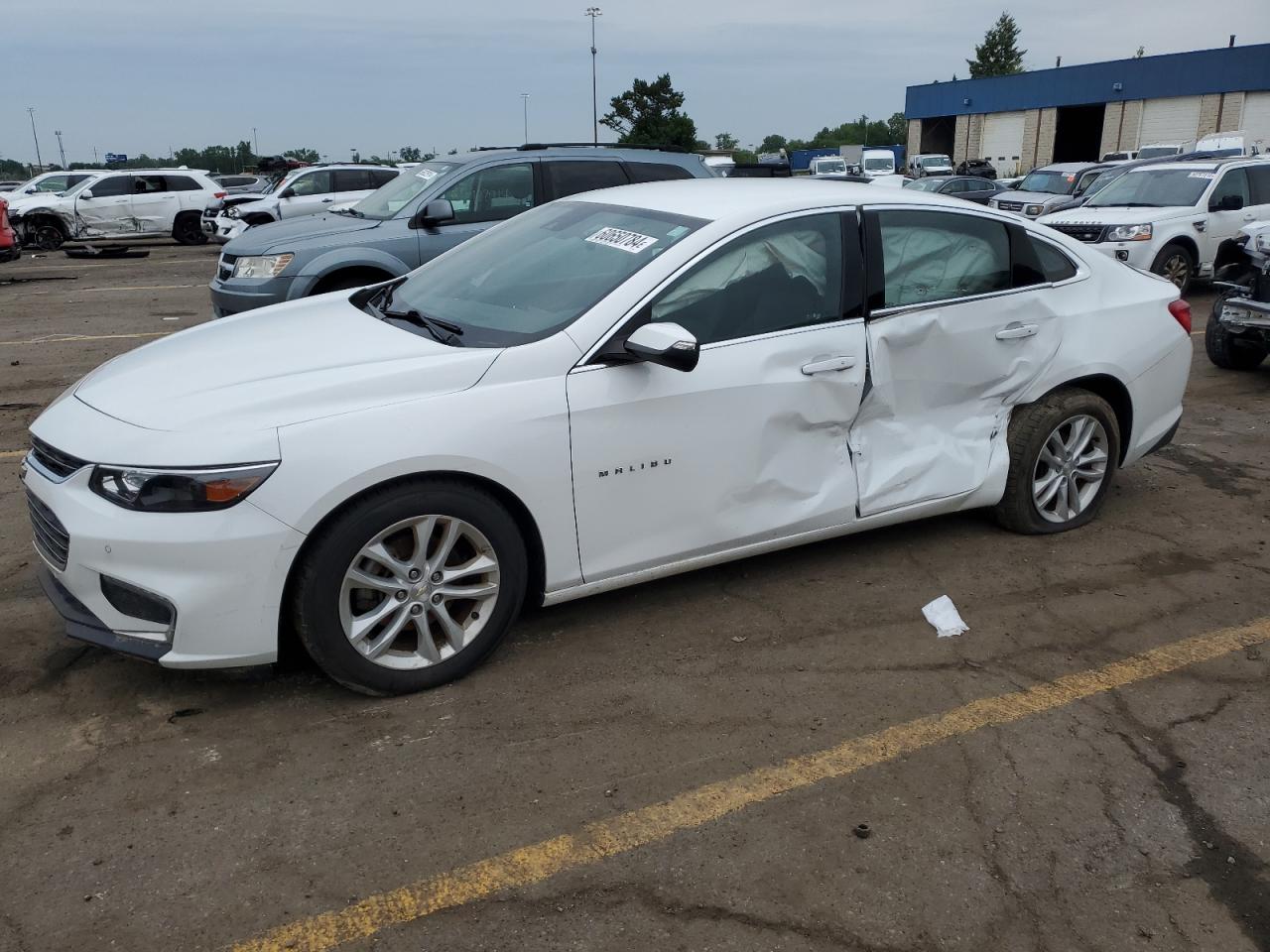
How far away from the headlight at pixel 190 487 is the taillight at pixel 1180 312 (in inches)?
168

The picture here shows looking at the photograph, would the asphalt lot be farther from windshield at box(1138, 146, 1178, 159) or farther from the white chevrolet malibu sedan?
windshield at box(1138, 146, 1178, 159)

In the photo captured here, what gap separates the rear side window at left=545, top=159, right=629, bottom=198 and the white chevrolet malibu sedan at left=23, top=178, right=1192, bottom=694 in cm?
409

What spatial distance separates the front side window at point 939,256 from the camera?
4.32 m

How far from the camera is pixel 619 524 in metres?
3.73

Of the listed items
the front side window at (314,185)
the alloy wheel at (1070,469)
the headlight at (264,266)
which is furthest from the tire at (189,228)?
the alloy wheel at (1070,469)

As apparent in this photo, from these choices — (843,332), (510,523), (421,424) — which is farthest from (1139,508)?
(421,424)

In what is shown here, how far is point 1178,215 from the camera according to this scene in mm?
12422

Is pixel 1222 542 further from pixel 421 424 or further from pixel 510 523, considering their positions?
pixel 421 424

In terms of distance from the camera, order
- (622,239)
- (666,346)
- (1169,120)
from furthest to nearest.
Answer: (1169,120) < (622,239) < (666,346)

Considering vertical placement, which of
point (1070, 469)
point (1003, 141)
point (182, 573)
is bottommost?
point (1070, 469)

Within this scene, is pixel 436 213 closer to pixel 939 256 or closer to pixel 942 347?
pixel 939 256

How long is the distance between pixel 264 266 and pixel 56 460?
16.7 ft

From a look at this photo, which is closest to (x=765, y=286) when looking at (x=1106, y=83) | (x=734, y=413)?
(x=734, y=413)

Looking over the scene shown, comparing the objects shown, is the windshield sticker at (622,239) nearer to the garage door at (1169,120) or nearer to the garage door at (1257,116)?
the garage door at (1257,116)
